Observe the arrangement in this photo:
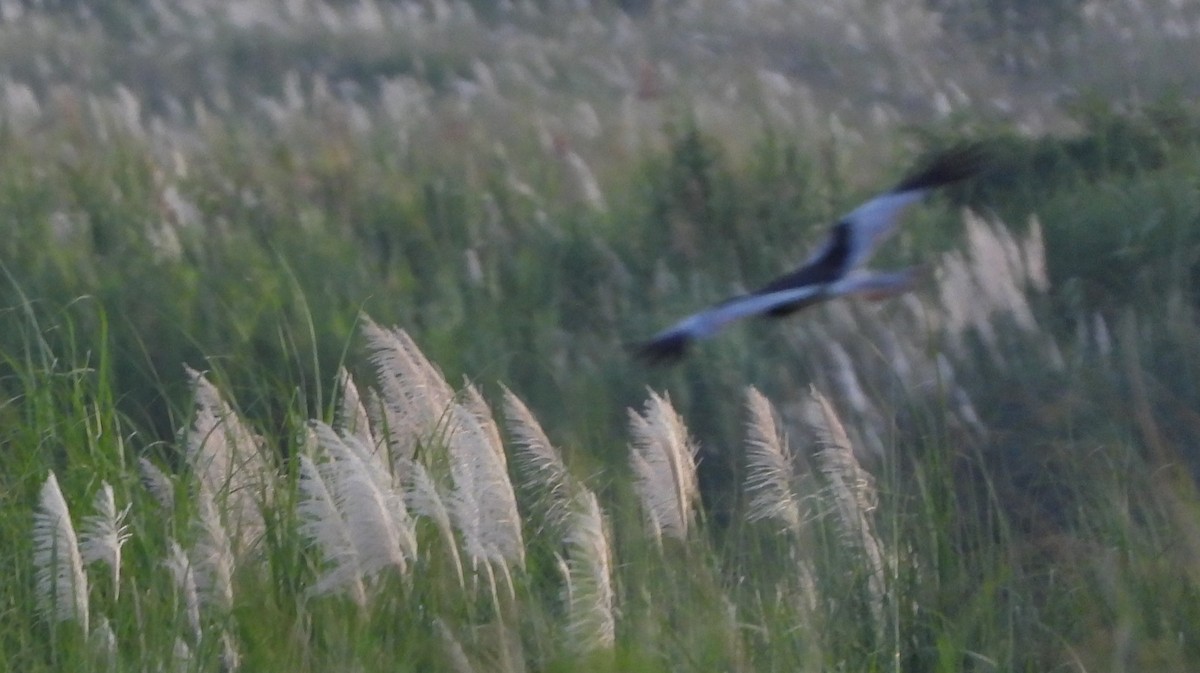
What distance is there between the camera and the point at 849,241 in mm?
3033

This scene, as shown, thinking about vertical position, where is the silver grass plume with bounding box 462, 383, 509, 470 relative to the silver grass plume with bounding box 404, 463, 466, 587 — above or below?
above

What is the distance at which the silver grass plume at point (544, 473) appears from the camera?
2.98 metres

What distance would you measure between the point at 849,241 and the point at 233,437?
1.11 metres

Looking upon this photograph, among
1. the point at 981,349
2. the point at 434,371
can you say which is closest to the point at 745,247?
the point at 981,349

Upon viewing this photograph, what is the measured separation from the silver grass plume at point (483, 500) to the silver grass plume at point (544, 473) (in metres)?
0.13

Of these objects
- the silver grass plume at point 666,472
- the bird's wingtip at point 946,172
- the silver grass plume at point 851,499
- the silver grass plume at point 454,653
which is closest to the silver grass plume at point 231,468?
the silver grass plume at point 454,653

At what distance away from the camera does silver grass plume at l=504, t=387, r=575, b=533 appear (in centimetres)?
298

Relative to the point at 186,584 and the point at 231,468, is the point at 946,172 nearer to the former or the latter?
the point at 231,468

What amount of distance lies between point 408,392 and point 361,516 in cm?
65

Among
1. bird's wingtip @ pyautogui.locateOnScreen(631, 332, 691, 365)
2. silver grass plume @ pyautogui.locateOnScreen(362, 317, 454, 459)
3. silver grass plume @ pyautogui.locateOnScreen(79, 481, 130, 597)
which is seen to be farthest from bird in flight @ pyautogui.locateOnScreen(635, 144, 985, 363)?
silver grass plume @ pyautogui.locateOnScreen(79, 481, 130, 597)

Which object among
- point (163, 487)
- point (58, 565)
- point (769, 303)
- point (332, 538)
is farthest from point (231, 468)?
point (769, 303)

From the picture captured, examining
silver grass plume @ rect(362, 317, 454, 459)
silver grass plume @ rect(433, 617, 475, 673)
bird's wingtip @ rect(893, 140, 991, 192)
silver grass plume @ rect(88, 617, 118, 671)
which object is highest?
bird's wingtip @ rect(893, 140, 991, 192)

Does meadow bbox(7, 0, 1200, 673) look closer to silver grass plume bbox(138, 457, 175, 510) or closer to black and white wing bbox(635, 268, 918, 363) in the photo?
silver grass plume bbox(138, 457, 175, 510)

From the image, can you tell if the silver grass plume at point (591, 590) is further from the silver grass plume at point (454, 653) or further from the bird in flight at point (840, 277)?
the bird in flight at point (840, 277)
